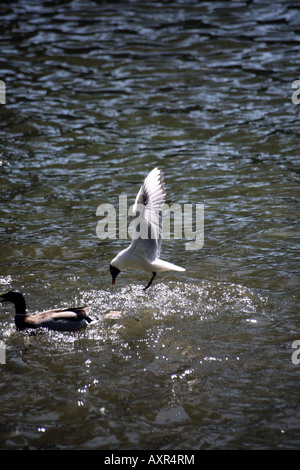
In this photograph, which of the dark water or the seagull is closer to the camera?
the dark water

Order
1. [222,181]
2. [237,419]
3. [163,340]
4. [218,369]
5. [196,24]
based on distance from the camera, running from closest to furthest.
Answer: [237,419] < [218,369] < [163,340] < [222,181] < [196,24]

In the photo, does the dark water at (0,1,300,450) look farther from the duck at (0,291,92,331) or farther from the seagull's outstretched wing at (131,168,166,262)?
the seagull's outstretched wing at (131,168,166,262)

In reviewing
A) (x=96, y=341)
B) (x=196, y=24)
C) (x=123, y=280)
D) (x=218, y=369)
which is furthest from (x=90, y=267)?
(x=196, y=24)

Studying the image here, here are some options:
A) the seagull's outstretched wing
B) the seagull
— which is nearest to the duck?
the seagull

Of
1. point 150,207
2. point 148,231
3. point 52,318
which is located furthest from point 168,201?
point 52,318

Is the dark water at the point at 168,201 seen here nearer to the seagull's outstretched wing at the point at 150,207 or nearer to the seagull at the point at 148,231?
the seagull at the point at 148,231

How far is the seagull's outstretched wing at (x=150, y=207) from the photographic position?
249 inches

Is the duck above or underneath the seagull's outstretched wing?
underneath

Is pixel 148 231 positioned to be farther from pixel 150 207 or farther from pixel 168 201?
pixel 168 201

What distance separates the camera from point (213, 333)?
6.09 metres

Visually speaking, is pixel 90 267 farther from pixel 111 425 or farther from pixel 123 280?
pixel 111 425

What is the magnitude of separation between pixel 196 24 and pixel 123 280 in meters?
10.8

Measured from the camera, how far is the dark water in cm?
497

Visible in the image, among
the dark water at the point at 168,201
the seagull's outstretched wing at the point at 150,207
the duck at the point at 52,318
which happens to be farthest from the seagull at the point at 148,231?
the duck at the point at 52,318
